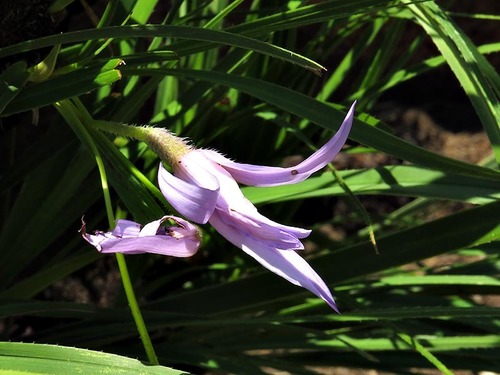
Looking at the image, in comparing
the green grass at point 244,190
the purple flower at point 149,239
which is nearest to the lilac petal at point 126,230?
the purple flower at point 149,239

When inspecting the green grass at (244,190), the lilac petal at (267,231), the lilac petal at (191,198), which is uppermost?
the lilac petal at (191,198)

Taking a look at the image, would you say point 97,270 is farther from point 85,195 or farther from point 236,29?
point 236,29

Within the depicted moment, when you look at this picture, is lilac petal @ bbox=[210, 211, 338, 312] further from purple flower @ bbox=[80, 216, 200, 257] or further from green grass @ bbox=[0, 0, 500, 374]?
green grass @ bbox=[0, 0, 500, 374]

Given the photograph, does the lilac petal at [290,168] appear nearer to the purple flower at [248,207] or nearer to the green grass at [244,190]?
the purple flower at [248,207]

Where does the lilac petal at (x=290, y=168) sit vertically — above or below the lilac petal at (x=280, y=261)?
above

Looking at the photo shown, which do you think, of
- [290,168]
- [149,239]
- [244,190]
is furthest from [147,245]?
[244,190]

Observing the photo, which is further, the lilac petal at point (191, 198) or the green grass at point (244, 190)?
the green grass at point (244, 190)
